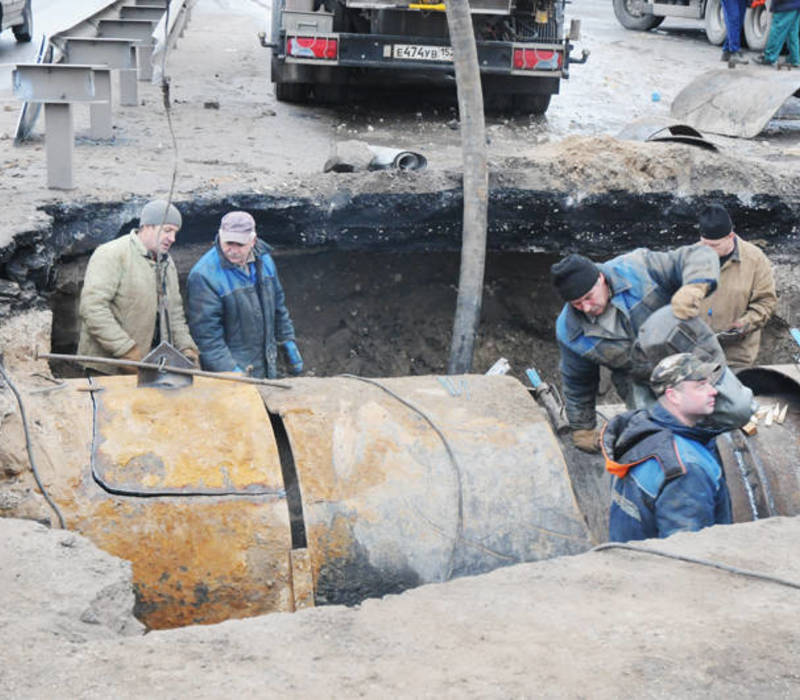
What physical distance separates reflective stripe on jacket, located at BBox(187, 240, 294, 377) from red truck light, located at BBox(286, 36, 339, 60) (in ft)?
13.2

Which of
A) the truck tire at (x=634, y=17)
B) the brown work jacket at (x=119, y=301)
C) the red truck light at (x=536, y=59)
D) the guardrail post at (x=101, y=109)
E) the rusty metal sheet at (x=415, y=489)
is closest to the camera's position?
the rusty metal sheet at (x=415, y=489)

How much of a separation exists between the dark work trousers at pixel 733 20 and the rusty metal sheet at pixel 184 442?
1225 centimetres

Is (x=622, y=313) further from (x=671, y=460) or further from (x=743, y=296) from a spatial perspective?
(x=671, y=460)

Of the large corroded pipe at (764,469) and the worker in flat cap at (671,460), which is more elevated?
the worker in flat cap at (671,460)

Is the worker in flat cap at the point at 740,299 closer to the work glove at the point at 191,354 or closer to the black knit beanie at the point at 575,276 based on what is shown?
the black knit beanie at the point at 575,276

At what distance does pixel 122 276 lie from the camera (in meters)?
5.62

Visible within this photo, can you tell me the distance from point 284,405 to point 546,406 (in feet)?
4.87

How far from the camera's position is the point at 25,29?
16.0 meters

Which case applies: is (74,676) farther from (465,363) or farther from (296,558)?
(465,363)

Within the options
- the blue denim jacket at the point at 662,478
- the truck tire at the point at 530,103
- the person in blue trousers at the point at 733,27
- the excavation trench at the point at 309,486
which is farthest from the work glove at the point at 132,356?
the person in blue trousers at the point at 733,27

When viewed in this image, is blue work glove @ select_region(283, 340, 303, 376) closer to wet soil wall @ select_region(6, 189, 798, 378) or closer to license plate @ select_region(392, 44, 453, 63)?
wet soil wall @ select_region(6, 189, 798, 378)

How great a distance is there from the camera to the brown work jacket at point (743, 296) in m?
6.14

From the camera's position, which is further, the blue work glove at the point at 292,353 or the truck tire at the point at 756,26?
the truck tire at the point at 756,26

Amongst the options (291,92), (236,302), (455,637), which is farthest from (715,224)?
(291,92)
